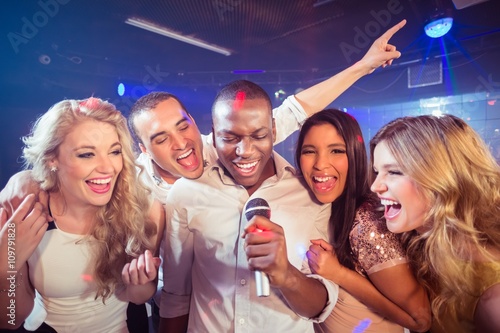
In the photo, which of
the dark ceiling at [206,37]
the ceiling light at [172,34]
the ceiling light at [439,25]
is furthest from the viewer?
the ceiling light at [172,34]

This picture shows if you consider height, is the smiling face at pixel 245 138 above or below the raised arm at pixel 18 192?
above

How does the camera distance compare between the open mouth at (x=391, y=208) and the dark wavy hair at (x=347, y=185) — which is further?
the dark wavy hair at (x=347, y=185)

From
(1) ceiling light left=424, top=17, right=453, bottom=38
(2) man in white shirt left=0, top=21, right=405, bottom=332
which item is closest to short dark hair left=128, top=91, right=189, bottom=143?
(2) man in white shirt left=0, top=21, right=405, bottom=332

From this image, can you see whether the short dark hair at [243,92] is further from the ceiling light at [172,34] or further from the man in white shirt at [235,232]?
the ceiling light at [172,34]

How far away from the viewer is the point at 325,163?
4.49ft

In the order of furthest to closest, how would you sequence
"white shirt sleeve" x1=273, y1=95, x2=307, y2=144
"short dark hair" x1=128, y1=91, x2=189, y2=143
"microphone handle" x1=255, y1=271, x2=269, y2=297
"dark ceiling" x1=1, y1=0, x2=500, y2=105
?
"dark ceiling" x1=1, y1=0, x2=500, y2=105 < "white shirt sleeve" x1=273, y1=95, x2=307, y2=144 < "short dark hair" x1=128, y1=91, x2=189, y2=143 < "microphone handle" x1=255, y1=271, x2=269, y2=297

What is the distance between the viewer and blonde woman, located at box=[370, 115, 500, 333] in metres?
1.11

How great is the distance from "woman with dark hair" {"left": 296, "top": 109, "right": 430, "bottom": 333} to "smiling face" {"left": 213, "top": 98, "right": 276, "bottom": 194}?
228mm

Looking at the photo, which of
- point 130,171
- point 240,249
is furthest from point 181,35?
point 240,249

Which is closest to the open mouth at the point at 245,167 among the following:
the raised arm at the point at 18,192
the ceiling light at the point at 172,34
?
the raised arm at the point at 18,192

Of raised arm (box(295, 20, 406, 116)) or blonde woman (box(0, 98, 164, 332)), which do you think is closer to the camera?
blonde woman (box(0, 98, 164, 332))

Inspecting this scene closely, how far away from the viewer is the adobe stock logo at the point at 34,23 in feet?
9.79

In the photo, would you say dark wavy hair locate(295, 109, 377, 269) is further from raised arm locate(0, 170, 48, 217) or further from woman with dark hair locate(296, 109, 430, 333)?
raised arm locate(0, 170, 48, 217)

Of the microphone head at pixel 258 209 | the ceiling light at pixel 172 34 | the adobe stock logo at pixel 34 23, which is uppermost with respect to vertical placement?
the ceiling light at pixel 172 34
